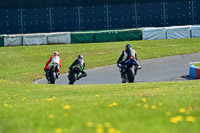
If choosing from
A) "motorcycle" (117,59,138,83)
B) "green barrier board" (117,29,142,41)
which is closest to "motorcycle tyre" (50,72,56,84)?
"motorcycle" (117,59,138,83)

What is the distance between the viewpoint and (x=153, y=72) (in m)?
19.5

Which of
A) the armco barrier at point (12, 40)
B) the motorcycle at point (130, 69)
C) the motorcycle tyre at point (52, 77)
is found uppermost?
the armco barrier at point (12, 40)

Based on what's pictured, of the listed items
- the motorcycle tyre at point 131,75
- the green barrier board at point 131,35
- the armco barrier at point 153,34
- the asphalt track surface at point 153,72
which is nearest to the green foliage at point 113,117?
the motorcycle tyre at point 131,75

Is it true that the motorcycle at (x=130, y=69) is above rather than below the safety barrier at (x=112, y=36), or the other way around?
below

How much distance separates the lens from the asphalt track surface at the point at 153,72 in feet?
58.2

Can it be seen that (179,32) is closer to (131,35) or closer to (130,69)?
(131,35)

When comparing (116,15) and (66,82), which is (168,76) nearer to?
(66,82)

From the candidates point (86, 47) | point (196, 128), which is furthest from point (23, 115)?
point (86, 47)

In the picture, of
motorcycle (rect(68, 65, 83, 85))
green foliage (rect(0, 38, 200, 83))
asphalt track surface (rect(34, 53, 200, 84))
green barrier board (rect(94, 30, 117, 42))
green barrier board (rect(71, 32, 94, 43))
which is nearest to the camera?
motorcycle (rect(68, 65, 83, 85))

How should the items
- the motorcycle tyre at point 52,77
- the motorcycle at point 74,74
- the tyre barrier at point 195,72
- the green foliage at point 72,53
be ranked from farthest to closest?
the green foliage at point 72,53, the motorcycle tyre at point 52,77, the motorcycle at point 74,74, the tyre barrier at point 195,72

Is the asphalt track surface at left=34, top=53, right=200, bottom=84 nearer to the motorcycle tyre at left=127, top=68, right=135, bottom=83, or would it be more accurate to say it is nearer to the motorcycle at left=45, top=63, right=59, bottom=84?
the motorcycle at left=45, top=63, right=59, bottom=84

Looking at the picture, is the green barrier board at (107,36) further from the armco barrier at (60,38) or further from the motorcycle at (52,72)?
the motorcycle at (52,72)

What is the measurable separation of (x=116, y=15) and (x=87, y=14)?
3416 mm

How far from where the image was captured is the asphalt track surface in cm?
1773
